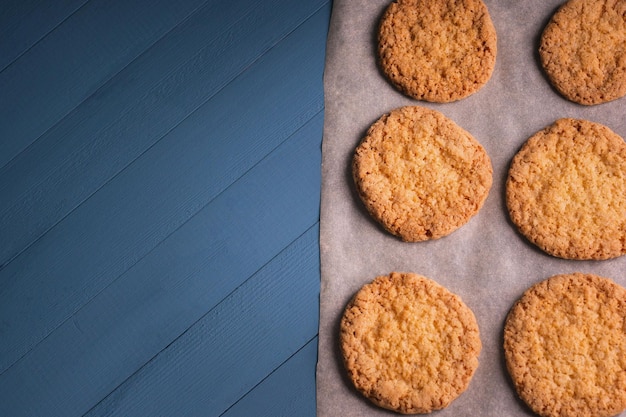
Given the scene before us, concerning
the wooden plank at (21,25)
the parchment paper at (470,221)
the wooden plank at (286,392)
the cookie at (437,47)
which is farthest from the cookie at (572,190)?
the wooden plank at (21,25)

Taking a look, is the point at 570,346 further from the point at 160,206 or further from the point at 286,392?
the point at 160,206

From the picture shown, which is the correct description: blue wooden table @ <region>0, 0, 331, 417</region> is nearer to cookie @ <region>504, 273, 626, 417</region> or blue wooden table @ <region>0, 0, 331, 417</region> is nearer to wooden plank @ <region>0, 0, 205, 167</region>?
wooden plank @ <region>0, 0, 205, 167</region>

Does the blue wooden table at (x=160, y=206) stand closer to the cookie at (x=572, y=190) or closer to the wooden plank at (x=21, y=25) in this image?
the wooden plank at (x=21, y=25)

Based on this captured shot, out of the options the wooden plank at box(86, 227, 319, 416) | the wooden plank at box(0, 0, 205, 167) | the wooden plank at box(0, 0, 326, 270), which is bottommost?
the wooden plank at box(86, 227, 319, 416)

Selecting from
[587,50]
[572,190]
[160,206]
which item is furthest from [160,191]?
[587,50]

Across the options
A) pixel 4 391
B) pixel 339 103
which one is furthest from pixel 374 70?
pixel 4 391

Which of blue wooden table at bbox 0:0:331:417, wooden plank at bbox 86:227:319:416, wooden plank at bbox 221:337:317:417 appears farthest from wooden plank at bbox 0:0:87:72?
wooden plank at bbox 221:337:317:417
